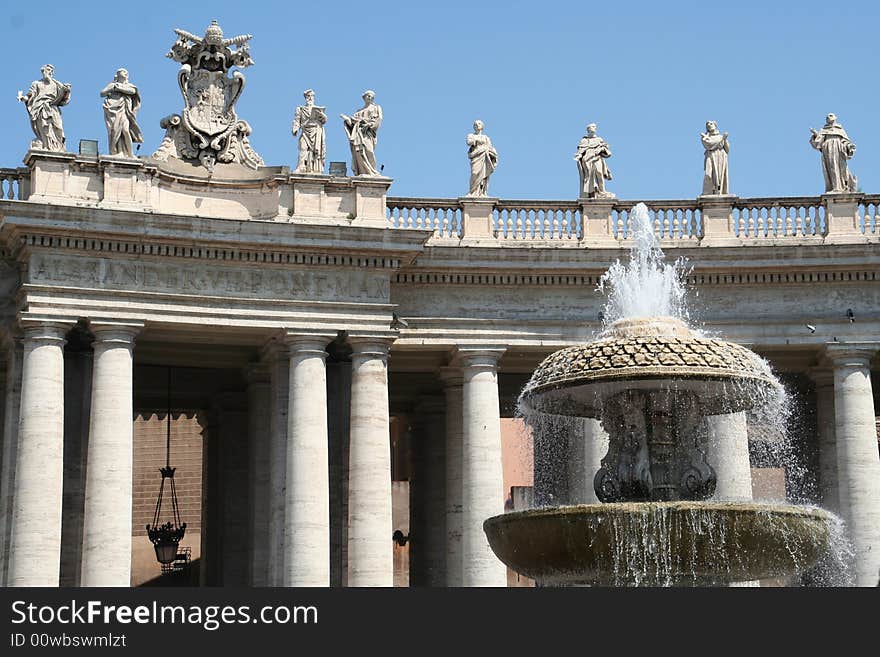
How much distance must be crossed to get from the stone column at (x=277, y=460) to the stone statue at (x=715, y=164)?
12.5 meters

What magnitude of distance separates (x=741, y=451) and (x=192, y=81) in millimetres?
17126

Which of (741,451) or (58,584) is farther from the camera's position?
(741,451)

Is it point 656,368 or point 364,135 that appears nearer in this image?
point 656,368

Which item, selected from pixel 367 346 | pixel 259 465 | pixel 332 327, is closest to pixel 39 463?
pixel 259 465

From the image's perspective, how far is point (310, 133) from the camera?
43.5 m

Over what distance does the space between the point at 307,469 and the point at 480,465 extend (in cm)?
466

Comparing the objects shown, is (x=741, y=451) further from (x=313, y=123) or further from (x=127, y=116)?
(x=127, y=116)

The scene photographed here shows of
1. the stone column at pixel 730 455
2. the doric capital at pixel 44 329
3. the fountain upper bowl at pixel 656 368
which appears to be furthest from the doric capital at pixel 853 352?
the doric capital at pixel 44 329

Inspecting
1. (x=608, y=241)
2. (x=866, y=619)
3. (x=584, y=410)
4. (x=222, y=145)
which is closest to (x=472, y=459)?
(x=608, y=241)

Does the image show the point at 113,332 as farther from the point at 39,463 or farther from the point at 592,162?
the point at 592,162

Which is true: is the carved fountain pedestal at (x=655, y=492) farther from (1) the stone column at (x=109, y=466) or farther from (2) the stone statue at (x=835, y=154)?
(2) the stone statue at (x=835, y=154)

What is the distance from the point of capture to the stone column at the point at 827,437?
1785 inches

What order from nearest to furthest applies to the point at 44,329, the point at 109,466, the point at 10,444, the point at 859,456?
the point at 109,466, the point at 44,329, the point at 10,444, the point at 859,456

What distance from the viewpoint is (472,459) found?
42.9m
